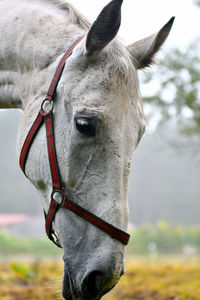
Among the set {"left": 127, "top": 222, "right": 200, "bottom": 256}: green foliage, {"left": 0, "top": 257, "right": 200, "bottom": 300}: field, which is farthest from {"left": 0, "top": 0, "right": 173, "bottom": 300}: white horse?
{"left": 127, "top": 222, "right": 200, "bottom": 256}: green foliage

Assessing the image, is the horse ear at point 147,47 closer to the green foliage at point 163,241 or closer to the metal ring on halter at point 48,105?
the metal ring on halter at point 48,105

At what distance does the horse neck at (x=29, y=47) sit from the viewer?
2.20m

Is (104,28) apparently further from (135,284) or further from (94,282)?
(135,284)

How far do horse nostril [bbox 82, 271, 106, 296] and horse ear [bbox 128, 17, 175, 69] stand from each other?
4.37ft

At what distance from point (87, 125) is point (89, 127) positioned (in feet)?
0.05

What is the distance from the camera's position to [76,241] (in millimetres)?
1794

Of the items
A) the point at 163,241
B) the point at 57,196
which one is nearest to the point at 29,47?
the point at 57,196

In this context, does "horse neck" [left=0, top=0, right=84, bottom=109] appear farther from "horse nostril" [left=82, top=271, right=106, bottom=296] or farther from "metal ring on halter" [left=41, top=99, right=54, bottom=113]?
"horse nostril" [left=82, top=271, right=106, bottom=296]

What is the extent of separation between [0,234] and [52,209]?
15.1 m

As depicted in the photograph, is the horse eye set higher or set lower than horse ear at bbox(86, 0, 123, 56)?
lower

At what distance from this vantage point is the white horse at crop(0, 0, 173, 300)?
174 centimetres

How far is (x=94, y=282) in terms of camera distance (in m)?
1.70

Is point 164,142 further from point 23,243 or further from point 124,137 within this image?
point 23,243

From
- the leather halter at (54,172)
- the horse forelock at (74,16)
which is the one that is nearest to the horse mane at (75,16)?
the horse forelock at (74,16)
